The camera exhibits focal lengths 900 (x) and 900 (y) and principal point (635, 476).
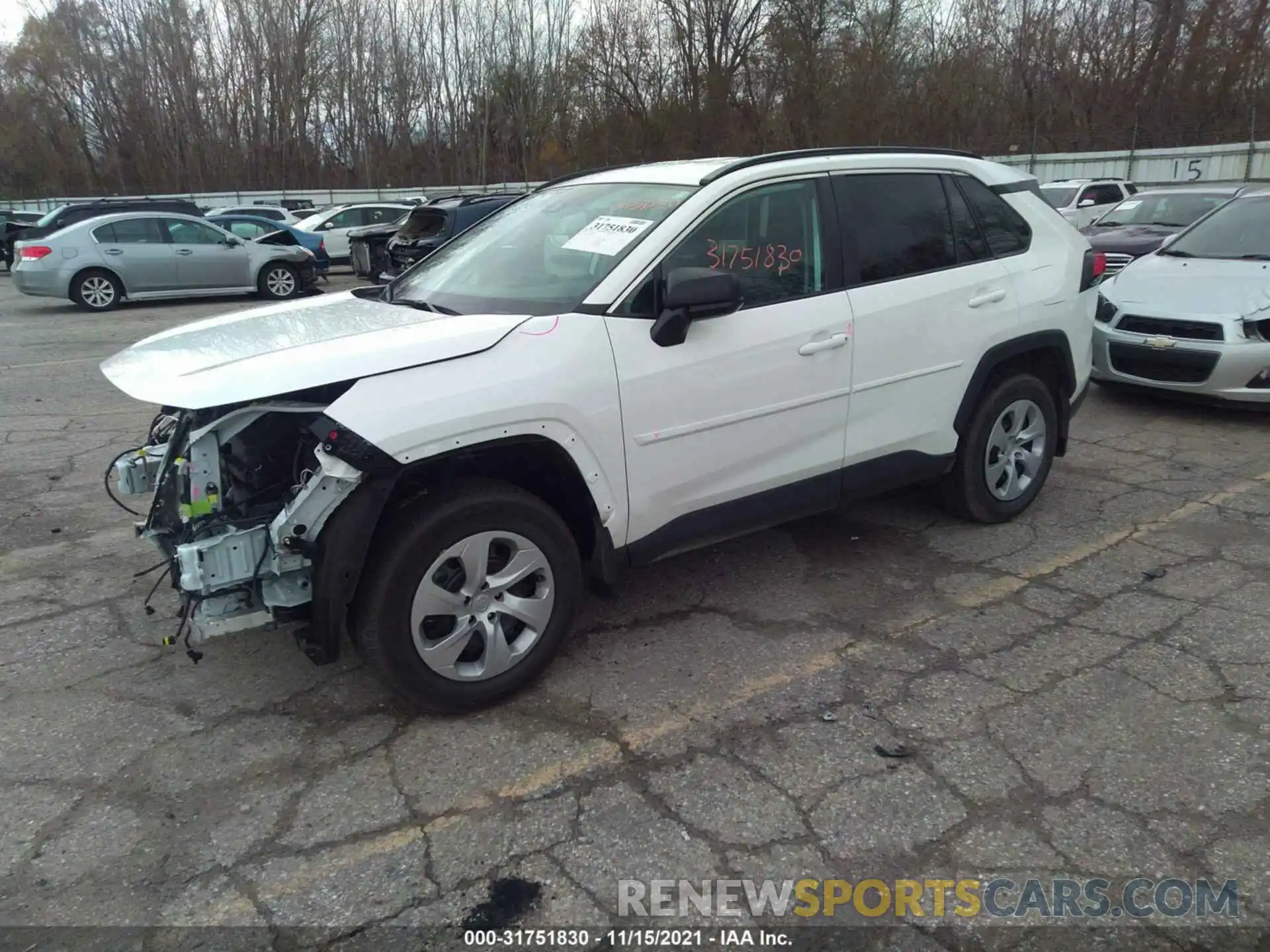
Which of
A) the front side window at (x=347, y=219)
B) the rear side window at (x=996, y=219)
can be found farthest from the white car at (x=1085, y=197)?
the front side window at (x=347, y=219)

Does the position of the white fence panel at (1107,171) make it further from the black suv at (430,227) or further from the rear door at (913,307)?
the rear door at (913,307)

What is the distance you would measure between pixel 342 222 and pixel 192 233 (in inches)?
268

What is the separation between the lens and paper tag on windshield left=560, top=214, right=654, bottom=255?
3559 millimetres

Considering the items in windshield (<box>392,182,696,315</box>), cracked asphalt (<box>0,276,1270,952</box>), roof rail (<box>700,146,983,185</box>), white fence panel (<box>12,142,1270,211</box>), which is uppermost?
white fence panel (<box>12,142,1270,211</box>)

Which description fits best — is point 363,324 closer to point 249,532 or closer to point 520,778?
point 249,532

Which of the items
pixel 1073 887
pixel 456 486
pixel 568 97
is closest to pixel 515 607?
pixel 456 486

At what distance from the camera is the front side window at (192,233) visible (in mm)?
14938

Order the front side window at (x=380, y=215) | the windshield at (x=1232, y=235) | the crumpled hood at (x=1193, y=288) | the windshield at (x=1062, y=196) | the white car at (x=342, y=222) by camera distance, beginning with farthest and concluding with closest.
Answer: the front side window at (x=380, y=215) < the white car at (x=342, y=222) < the windshield at (x=1062, y=196) < the windshield at (x=1232, y=235) < the crumpled hood at (x=1193, y=288)

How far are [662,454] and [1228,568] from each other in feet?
9.73

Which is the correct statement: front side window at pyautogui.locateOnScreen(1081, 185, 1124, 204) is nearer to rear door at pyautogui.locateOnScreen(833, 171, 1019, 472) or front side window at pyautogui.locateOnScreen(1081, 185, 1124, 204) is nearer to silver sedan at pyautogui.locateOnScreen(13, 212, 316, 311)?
silver sedan at pyautogui.locateOnScreen(13, 212, 316, 311)

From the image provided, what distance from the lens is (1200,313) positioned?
6699mm

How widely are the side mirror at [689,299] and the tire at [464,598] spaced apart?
79 cm

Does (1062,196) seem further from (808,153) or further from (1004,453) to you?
(808,153)

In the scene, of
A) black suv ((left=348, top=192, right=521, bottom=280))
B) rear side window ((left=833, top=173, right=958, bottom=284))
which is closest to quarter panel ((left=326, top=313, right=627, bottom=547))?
rear side window ((left=833, top=173, right=958, bottom=284))
